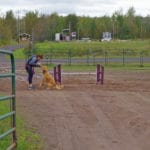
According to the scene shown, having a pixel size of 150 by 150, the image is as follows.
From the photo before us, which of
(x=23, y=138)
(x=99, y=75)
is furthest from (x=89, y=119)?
(x=99, y=75)

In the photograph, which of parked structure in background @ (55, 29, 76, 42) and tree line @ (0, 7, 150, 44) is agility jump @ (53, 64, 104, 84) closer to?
tree line @ (0, 7, 150, 44)

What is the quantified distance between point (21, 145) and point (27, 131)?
1.90m

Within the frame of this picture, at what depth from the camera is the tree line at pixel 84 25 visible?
447 ft

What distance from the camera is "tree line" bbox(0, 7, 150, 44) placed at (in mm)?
136375

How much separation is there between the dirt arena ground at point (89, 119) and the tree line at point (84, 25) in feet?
355

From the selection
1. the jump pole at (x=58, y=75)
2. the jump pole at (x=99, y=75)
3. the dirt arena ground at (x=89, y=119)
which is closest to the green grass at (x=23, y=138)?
the dirt arena ground at (x=89, y=119)

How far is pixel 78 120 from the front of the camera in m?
14.2

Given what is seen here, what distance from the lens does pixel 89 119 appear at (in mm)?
14422

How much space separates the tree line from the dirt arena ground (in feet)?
355

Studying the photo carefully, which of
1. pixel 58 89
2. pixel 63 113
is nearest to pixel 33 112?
pixel 63 113

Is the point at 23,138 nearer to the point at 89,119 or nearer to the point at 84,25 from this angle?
the point at 89,119

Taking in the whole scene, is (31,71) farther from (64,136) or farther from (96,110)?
(64,136)

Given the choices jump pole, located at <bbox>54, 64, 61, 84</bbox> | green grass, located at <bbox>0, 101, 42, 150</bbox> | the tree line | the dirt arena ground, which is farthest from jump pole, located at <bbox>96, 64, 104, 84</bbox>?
the tree line

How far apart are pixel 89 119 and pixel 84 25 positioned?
13950 cm
